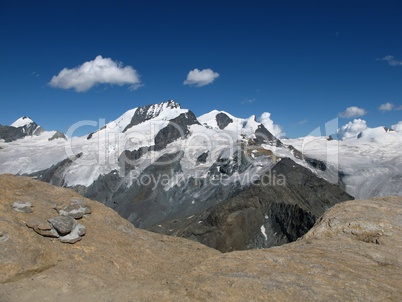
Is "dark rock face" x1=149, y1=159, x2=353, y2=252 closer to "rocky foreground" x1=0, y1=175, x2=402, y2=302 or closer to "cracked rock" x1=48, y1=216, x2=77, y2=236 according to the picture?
"rocky foreground" x1=0, y1=175, x2=402, y2=302

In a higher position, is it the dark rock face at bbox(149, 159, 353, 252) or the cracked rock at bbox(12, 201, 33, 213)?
the cracked rock at bbox(12, 201, 33, 213)

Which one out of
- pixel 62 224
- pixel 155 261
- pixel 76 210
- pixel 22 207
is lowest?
pixel 155 261

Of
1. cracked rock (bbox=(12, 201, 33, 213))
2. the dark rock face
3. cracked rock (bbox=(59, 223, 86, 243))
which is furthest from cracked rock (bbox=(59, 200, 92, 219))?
the dark rock face

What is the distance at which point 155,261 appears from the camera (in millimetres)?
17562

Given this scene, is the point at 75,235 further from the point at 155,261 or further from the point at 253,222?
the point at 253,222

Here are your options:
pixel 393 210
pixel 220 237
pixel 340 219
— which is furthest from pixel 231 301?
pixel 220 237

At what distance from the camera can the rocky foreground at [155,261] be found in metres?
13.0

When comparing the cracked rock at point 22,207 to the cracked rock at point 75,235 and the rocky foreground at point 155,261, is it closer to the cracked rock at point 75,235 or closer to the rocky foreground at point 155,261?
the rocky foreground at point 155,261

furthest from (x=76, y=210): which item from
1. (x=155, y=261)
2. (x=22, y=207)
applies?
(x=155, y=261)

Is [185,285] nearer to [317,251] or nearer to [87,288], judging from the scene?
[87,288]

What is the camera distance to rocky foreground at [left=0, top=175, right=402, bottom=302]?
42.7 ft

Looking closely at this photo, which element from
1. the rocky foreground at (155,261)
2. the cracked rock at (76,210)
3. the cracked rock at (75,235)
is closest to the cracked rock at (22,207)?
the rocky foreground at (155,261)

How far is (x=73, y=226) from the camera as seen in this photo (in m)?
17.3

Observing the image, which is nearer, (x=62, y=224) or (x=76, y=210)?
(x=62, y=224)
